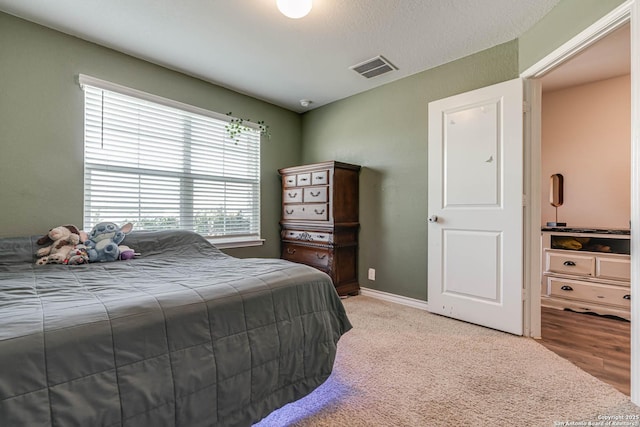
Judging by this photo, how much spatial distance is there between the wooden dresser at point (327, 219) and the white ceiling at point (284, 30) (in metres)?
1.08

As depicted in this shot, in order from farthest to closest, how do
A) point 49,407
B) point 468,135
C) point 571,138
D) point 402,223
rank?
point 571,138 → point 402,223 → point 468,135 → point 49,407

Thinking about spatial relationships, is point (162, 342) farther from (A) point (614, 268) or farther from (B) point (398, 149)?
(A) point (614, 268)

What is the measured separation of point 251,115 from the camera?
3.65 meters

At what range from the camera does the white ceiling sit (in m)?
2.07

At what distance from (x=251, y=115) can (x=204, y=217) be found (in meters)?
1.37

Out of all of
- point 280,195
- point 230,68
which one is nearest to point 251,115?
point 230,68

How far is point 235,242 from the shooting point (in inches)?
135

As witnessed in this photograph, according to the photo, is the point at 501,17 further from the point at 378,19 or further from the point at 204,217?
the point at 204,217

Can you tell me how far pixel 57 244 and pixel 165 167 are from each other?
1198 mm

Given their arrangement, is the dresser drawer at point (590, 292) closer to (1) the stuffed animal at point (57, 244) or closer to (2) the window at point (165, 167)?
(2) the window at point (165, 167)

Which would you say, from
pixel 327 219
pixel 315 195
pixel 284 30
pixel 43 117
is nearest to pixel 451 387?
pixel 327 219

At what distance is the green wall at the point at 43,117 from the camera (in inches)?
84.7

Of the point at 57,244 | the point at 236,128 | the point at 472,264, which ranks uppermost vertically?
the point at 236,128

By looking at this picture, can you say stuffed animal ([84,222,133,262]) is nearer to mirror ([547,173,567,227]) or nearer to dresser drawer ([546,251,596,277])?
dresser drawer ([546,251,596,277])
